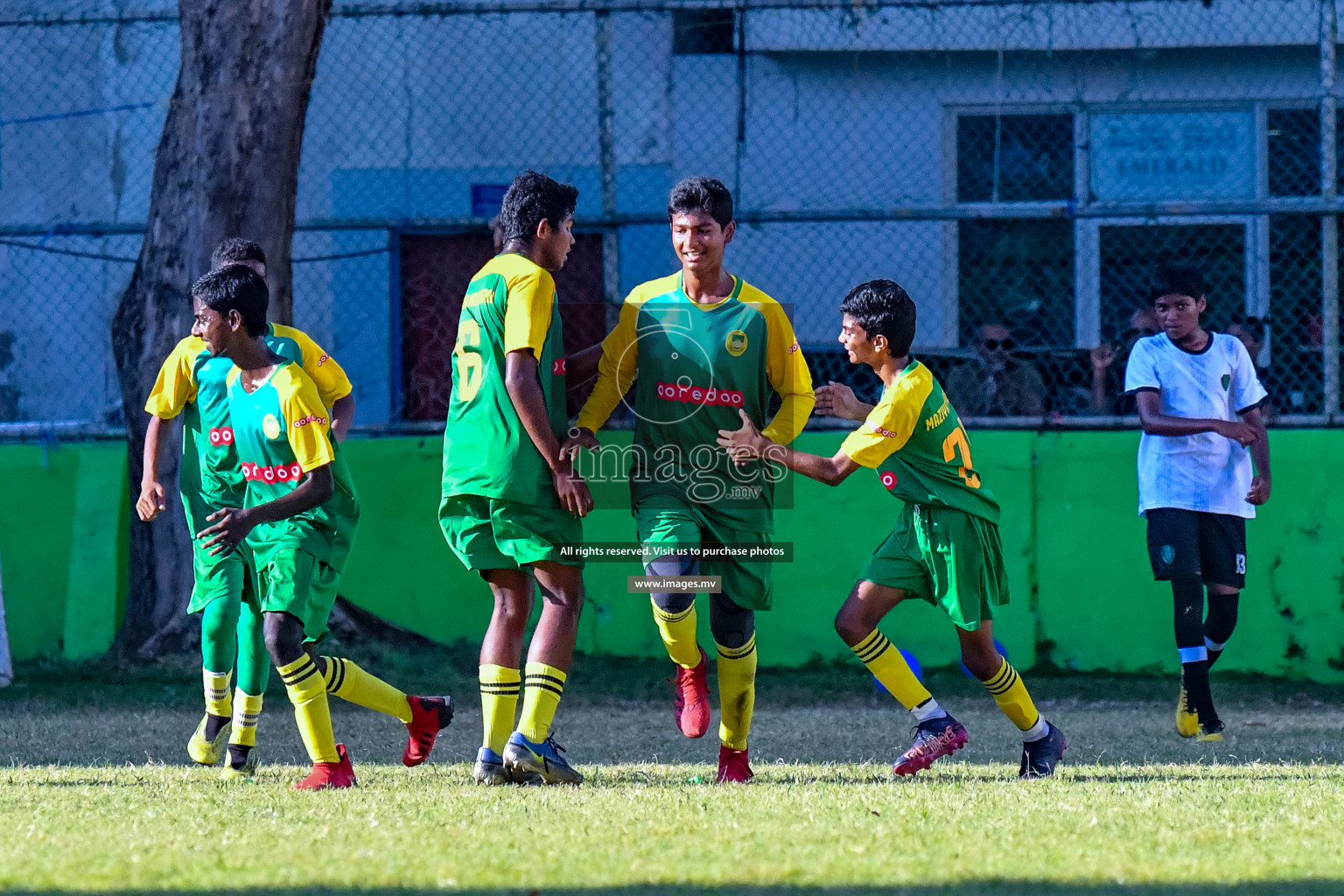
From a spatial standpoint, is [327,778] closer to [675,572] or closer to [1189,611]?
[675,572]

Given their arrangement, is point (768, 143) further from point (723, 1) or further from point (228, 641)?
point (228, 641)

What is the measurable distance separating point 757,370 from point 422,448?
365 cm

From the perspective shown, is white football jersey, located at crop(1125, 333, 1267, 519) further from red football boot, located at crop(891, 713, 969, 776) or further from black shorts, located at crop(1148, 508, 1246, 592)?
red football boot, located at crop(891, 713, 969, 776)

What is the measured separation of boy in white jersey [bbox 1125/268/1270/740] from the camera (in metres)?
6.76

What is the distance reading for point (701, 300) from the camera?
534 centimetres

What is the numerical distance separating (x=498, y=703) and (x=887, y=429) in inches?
59.5

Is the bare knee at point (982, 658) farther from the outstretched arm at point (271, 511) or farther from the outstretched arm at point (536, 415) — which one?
the outstretched arm at point (271, 511)

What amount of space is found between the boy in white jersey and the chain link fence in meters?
3.97

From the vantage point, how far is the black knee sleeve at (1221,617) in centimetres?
694

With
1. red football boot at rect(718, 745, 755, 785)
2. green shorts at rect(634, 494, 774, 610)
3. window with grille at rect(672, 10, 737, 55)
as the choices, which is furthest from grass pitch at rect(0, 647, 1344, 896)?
window with grille at rect(672, 10, 737, 55)

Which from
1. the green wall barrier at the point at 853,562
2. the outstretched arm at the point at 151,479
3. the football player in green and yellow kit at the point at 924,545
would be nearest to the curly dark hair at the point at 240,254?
the outstretched arm at the point at 151,479

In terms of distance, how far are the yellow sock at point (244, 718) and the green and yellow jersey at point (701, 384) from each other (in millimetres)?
1477

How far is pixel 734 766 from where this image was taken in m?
5.34

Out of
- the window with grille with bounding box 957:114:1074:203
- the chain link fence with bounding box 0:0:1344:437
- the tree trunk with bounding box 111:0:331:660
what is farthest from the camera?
the window with grille with bounding box 957:114:1074:203
